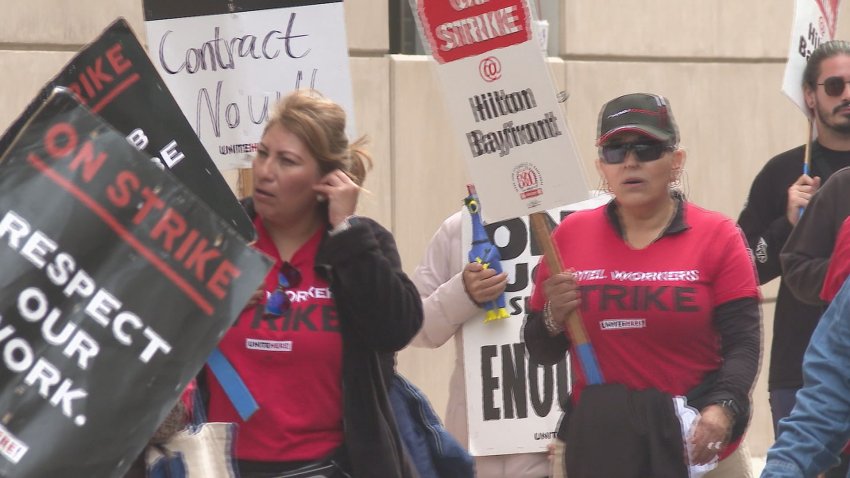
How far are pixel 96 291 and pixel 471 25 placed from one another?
101 inches

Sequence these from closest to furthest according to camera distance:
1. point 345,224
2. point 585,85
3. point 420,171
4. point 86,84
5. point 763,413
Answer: point 86,84 → point 345,224 → point 420,171 → point 585,85 → point 763,413

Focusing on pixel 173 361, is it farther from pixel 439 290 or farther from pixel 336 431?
pixel 439 290

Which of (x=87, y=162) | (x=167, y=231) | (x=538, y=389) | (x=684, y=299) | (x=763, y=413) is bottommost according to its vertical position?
(x=763, y=413)

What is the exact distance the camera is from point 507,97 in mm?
5316

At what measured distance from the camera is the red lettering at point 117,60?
388 cm

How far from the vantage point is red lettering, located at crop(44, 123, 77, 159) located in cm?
295

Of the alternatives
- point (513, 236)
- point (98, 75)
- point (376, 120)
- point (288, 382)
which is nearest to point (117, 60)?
point (98, 75)

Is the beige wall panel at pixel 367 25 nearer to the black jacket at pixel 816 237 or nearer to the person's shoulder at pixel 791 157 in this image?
the person's shoulder at pixel 791 157

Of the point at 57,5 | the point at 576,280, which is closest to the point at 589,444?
the point at 576,280

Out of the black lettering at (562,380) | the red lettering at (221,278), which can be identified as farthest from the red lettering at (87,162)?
the black lettering at (562,380)

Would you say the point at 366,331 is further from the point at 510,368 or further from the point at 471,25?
the point at 510,368

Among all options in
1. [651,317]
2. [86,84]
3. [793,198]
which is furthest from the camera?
[793,198]

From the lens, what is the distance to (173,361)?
296cm

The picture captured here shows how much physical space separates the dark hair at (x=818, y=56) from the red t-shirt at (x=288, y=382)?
3.20m
